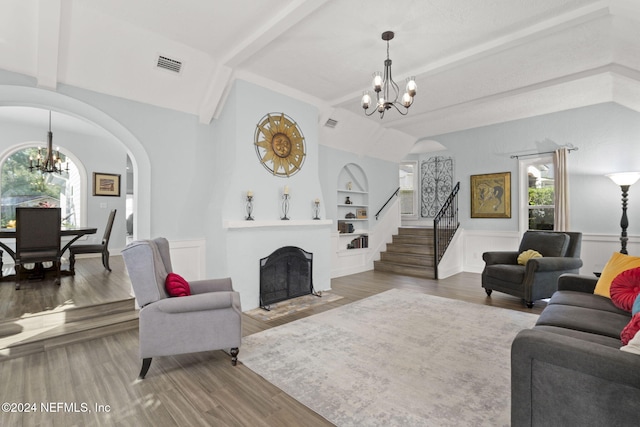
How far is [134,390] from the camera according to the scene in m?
2.19

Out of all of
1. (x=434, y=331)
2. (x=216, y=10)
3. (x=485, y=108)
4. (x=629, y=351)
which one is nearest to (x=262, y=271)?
(x=434, y=331)

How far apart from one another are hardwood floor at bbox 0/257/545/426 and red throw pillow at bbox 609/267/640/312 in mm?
2530

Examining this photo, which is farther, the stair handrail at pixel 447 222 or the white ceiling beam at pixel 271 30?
the stair handrail at pixel 447 222

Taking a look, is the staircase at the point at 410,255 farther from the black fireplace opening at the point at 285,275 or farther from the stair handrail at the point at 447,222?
the black fireplace opening at the point at 285,275

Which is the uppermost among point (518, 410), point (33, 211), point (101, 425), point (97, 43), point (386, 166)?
point (97, 43)

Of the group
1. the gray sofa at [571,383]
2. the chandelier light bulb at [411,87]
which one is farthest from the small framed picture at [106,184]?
the gray sofa at [571,383]

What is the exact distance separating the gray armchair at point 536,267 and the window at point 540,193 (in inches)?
63.0

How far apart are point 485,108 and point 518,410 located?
18.3ft

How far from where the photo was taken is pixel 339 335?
10.4ft

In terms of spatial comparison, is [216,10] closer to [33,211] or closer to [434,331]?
[33,211]

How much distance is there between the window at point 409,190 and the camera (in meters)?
8.59

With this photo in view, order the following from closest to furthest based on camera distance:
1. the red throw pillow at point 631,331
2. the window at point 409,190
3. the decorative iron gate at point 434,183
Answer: the red throw pillow at point 631,331, the decorative iron gate at point 434,183, the window at point 409,190

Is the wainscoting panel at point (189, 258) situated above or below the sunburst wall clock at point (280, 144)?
below

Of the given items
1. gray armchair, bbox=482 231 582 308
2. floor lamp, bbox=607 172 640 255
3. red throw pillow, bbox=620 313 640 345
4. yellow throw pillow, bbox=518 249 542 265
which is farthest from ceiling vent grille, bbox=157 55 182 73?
floor lamp, bbox=607 172 640 255
